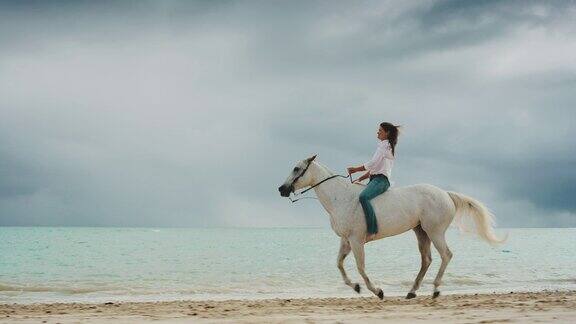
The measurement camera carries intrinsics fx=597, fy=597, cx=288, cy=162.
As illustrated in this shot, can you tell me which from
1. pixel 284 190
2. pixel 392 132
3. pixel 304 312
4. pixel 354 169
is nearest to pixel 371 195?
pixel 354 169

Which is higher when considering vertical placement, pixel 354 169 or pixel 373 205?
pixel 354 169

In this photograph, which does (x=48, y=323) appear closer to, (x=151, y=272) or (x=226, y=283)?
(x=226, y=283)

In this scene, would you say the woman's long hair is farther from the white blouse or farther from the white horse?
the white horse

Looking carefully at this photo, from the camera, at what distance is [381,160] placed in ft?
32.9

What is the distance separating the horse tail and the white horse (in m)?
0.34

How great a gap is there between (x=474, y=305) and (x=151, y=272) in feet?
49.5

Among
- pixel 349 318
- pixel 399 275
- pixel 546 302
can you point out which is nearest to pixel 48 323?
pixel 349 318

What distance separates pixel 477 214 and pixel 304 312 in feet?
12.7

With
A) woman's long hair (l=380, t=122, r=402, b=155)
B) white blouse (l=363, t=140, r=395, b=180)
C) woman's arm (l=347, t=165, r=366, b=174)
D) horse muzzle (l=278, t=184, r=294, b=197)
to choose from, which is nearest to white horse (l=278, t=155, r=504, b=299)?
horse muzzle (l=278, t=184, r=294, b=197)

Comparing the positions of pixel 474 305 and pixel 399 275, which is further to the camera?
pixel 399 275

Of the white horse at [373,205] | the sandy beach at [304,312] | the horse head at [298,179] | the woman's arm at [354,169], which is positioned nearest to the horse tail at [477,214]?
the white horse at [373,205]

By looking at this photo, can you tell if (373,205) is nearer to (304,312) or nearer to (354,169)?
(354,169)

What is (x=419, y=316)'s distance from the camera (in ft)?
27.2

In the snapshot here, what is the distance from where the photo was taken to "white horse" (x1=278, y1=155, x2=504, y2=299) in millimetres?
9898
